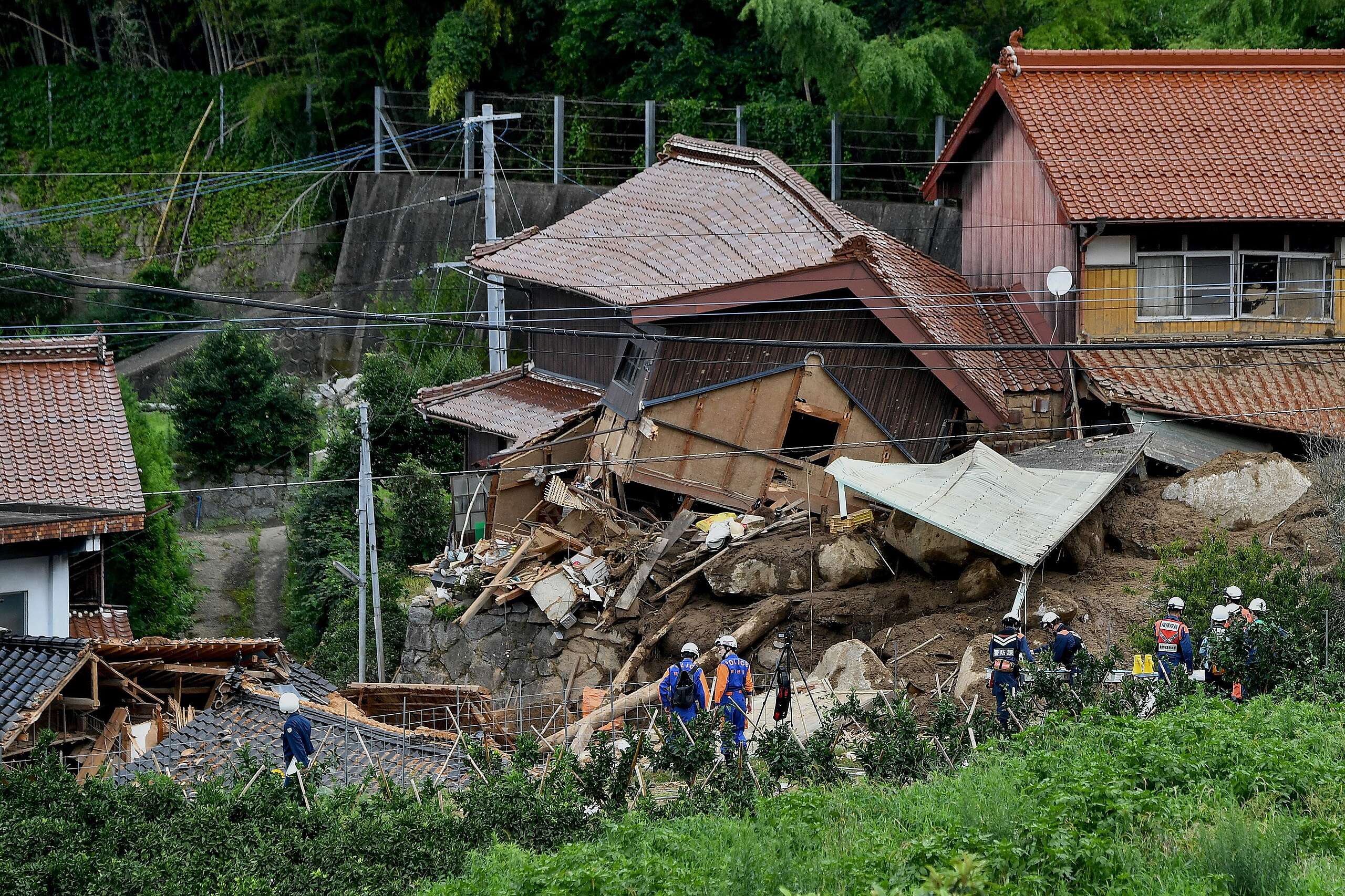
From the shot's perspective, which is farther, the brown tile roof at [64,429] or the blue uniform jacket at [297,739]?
the brown tile roof at [64,429]

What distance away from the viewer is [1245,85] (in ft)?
88.9

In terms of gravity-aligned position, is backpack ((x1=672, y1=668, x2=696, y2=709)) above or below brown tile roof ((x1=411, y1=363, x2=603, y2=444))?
below

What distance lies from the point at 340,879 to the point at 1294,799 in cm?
825

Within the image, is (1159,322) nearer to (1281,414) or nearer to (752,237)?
(1281,414)

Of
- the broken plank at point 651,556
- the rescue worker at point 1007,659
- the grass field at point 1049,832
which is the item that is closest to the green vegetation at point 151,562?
the broken plank at point 651,556

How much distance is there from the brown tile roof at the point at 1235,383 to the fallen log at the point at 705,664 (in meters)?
7.02

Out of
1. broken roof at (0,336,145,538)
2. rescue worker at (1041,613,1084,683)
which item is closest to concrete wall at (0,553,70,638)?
broken roof at (0,336,145,538)

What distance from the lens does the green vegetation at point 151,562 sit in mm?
30344

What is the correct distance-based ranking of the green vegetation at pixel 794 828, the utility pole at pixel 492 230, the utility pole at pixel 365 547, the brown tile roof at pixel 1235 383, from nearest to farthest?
the green vegetation at pixel 794 828
the brown tile roof at pixel 1235 383
the utility pole at pixel 365 547
the utility pole at pixel 492 230

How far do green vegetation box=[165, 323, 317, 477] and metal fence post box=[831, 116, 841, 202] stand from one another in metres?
14.1

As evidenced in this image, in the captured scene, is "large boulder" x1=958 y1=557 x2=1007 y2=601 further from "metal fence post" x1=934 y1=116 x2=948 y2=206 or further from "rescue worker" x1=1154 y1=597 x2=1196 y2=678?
"metal fence post" x1=934 y1=116 x2=948 y2=206

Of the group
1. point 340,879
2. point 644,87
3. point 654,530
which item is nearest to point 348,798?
point 340,879

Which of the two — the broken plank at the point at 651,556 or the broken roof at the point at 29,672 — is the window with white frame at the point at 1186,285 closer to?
the broken plank at the point at 651,556

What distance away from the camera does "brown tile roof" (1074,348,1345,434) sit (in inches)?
934
